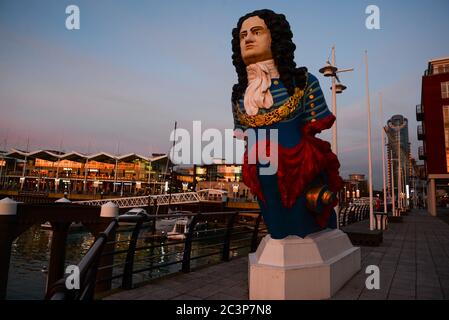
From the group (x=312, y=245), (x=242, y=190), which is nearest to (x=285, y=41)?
(x=312, y=245)

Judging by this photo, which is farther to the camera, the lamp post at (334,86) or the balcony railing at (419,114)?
the balcony railing at (419,114)

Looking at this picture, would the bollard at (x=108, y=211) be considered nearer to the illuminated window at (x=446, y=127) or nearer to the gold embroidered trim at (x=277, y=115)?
the gold embroidered trim at (x=277, y=115)

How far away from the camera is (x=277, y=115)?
4.11m

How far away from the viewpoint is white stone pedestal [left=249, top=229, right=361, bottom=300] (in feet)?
12.4

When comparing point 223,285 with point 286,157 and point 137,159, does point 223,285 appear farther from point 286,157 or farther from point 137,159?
point 137,159

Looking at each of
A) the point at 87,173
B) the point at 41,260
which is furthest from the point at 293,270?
the point at 87,173

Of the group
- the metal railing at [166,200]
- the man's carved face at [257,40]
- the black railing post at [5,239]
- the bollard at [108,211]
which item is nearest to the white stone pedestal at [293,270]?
the man's carved face at [257,40]

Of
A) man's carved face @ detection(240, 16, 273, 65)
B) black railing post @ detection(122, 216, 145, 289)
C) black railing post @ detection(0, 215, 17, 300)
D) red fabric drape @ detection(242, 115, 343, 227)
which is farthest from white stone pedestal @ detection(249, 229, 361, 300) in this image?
black railing post @ detection(0, 215, 17, 300)

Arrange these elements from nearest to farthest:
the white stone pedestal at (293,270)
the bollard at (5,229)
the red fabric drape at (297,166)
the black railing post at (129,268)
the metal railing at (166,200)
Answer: the white stone pedestal at (293,270) < the red fabric drape at (297,166) < the black railing post at (129,268) < the bollard at (5,229) < the metal railing at (166,200)

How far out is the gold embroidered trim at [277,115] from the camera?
4109 mm

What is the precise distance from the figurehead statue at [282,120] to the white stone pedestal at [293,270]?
0.21 meters

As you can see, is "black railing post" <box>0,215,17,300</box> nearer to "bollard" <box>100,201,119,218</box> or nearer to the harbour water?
"bollard" <box>100,201,119,218</box>

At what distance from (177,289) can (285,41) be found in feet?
12.6

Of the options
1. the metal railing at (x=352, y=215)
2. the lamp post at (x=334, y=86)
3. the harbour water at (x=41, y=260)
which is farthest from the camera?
the metal railing at (x=352, y=215)
